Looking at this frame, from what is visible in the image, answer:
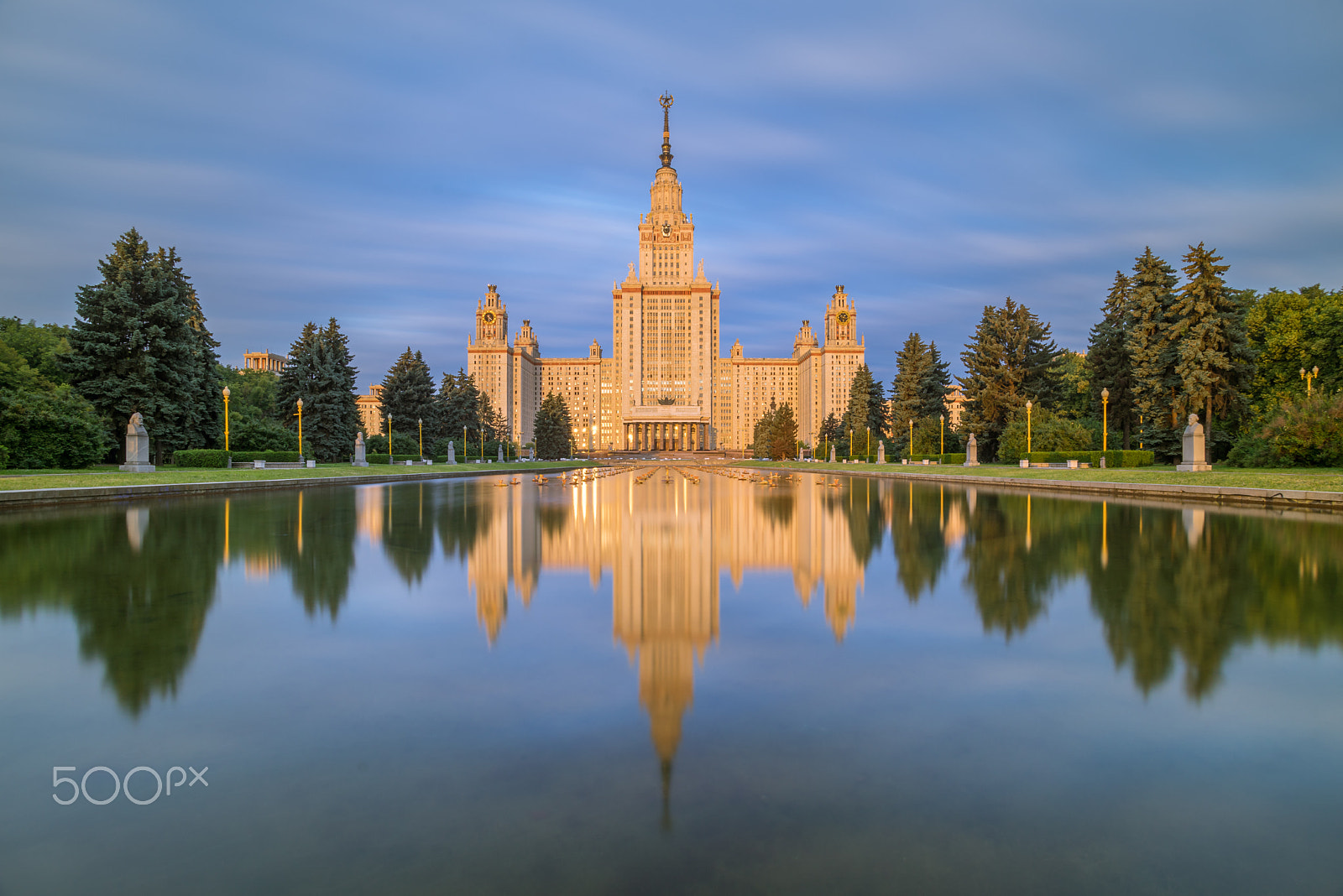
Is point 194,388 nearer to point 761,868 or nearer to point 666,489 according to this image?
point 666,489

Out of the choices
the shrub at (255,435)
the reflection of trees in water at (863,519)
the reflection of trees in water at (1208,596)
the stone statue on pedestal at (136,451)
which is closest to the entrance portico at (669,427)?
the shrub at (255,435)

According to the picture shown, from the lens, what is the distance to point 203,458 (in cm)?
3134

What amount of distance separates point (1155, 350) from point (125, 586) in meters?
41.8

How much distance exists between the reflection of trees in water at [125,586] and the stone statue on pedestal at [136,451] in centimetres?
1591

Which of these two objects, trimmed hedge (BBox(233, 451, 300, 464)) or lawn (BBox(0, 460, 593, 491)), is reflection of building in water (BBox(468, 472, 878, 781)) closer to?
lawn (BBox(0, 460, 593, 491))

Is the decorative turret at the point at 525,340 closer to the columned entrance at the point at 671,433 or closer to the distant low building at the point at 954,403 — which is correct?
the columned entrance at the point at 671,433

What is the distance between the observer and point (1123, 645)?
4.89m

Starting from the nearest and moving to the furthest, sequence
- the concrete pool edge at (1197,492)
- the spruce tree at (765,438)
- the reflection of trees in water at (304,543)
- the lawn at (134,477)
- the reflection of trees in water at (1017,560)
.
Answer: the reflection of trees in water at (1017,560) → the reflection of trees in water at (304,543) → the concrete pool edge at (1197,492) → the lawn at (134,477) → the spruce tree at (765,438)

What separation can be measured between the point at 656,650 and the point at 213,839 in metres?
2.84

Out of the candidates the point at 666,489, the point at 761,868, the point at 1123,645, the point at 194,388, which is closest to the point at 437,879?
the point at 761,868

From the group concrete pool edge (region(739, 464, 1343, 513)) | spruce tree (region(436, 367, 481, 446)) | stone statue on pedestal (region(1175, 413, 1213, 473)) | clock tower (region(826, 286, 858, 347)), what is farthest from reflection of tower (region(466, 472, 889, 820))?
Result: clock tower (region(826, 286, 858, 347))

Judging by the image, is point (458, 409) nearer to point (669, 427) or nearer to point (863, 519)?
point (863, 519)

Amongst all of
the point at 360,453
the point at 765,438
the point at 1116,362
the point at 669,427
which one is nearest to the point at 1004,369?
the point at 1116,362

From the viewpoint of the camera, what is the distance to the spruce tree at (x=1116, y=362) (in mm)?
42094
